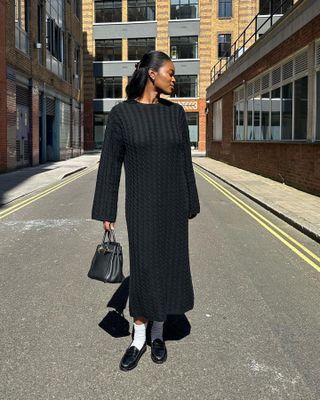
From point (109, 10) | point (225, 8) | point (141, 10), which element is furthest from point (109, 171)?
point (109, 10)

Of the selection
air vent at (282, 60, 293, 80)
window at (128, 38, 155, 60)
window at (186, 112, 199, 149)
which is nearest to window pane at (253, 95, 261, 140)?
air vent at (282, 60, 293, 80)

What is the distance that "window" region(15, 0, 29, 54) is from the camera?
23250 mm

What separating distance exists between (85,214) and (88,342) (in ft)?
23.5

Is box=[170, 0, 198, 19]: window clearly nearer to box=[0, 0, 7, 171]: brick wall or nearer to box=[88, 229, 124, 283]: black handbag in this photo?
box=[0, 0, 7, 171]: brick wall

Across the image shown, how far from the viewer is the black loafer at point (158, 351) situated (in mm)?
3492

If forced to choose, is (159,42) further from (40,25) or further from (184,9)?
(40,25)

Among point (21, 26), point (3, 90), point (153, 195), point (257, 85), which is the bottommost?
point (153, 195)

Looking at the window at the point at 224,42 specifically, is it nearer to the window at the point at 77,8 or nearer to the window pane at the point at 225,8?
the window pane at the point at 225,8

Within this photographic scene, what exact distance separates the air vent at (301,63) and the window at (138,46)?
1507 inches

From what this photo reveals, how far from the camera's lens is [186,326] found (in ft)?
13.8

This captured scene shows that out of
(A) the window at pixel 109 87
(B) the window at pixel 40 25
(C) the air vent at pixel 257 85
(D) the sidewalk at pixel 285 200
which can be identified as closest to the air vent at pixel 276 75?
(C) the air vent at pixel 257 85

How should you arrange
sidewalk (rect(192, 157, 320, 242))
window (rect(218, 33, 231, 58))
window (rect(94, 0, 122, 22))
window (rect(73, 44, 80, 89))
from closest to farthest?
1. sidewalk (rect(192, 157, 320, 242))
2. window (rect(73, 44, 80, 89))
3. window (rect(218, 33, 231, 58))
4. window (rect(94, 0, 122, 22))

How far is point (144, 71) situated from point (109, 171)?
0.69 meters

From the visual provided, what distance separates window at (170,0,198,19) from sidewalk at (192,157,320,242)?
35.8 m
